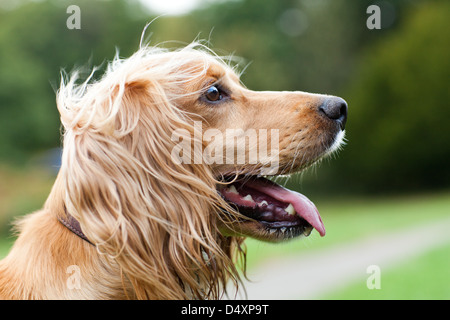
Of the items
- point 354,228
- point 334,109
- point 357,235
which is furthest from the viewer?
point 354,228

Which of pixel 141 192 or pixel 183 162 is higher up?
pixel 183 162

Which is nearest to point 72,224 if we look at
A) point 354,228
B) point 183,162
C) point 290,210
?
point 183,162

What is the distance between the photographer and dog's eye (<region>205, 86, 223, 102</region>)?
12.2 ft

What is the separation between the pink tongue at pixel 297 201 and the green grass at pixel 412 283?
3.86m

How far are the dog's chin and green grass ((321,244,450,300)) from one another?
3.92m

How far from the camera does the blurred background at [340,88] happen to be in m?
23.5

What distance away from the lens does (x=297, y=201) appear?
3678 mm

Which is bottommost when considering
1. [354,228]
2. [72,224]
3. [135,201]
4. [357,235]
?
[72,224]

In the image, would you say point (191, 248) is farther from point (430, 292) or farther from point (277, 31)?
point (277, 31)

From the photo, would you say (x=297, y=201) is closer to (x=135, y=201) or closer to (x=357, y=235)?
(x=135, y=201)

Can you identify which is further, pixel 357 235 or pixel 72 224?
pixel 357 235

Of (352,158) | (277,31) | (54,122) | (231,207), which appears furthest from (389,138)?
(231,207)

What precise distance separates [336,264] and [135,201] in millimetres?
9054

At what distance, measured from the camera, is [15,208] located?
72.4 feet
